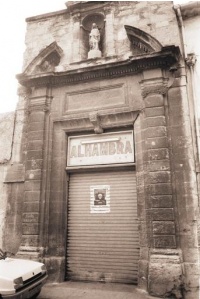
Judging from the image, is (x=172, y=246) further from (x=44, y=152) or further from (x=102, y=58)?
(x=102, y=58)

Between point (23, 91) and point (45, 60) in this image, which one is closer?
point (45, 60)

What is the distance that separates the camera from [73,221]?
21.1ft

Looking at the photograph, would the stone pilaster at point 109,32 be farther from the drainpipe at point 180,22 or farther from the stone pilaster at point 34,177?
the stone pilaster at point 34,177

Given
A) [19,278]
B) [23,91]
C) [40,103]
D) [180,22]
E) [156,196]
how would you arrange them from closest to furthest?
1. [19,278]
2. [156,196]
3. [180,22]
4. [40,103]
5. [23,91]

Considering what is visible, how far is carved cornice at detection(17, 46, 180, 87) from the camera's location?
240 inches

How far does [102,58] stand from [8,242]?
5450 mm

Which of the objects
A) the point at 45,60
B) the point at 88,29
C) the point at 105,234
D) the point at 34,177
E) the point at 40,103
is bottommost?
the point at 105,234

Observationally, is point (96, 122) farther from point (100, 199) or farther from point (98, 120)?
point (100, 199)

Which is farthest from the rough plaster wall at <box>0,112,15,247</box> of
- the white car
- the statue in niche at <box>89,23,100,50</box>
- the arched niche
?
the statue in niche at <box>89,23,100,50</box>

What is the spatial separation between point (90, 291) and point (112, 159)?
2962 mm

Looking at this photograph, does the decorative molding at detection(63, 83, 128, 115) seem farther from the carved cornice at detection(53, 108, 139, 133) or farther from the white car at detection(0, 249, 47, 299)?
the white car at detection(0, 249, 47, 299)

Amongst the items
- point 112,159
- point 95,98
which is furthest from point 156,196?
point 95,98

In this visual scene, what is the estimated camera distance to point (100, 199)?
20.8ft

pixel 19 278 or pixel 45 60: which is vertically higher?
pixel 45 60
